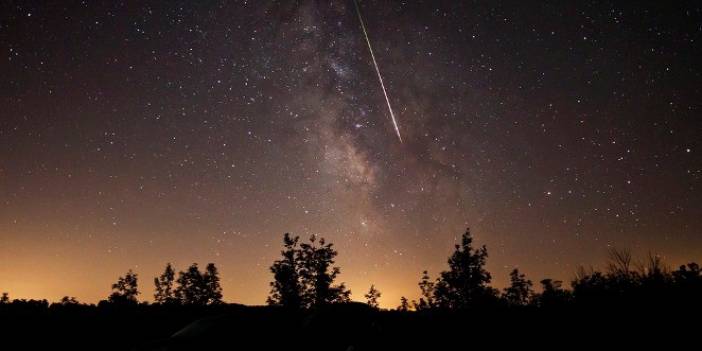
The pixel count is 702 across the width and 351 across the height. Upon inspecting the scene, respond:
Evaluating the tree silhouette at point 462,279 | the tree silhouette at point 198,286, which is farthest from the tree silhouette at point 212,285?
the tree silhouette at point 462,279

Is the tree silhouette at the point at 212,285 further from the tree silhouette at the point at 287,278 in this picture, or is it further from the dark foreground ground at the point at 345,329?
the dark foreground ground at the point at 345,329

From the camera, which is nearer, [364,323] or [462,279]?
[364,323]

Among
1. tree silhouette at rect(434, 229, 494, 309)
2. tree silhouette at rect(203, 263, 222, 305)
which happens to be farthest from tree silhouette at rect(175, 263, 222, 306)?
tree silhouette at rect(434, 229, 494, 309)

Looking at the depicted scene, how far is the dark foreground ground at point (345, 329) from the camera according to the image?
752 centimetres

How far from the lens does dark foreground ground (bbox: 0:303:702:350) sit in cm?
752

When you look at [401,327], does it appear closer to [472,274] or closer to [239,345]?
[239,345]

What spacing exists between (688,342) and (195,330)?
1032 cm

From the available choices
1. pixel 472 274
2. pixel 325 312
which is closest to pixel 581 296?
pixel 325 312

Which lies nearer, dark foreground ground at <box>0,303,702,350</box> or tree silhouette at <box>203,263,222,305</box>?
dark foreground ground at <box>0,303,702,350</box>

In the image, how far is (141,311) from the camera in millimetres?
15008

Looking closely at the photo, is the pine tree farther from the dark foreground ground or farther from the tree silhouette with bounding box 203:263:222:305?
the dark foreground ground

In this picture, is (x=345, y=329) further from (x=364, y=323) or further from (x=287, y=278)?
(x=287, y=278)

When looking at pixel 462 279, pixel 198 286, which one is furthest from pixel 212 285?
pixel 462 279

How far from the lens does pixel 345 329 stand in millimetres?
10531
